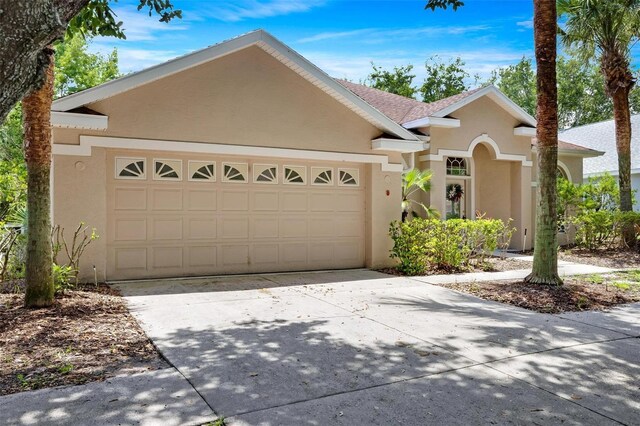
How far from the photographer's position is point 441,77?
3519cm

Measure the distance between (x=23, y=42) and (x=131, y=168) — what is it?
7.89 metres

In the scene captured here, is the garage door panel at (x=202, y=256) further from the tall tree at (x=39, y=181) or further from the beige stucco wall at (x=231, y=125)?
the tall tree at (x=39, y=181)

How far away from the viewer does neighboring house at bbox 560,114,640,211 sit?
2227 cm

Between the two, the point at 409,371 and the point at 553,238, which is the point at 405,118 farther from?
the point at 409,371

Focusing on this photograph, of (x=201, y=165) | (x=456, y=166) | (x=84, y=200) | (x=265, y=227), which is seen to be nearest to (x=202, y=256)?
(x=265, y=227)

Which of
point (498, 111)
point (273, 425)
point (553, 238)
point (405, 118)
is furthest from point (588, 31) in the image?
point (273, 425)

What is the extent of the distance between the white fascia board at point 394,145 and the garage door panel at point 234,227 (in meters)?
3.57

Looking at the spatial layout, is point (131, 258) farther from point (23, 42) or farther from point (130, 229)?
point (23, 42)

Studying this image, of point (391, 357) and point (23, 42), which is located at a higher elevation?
point (23, 42)

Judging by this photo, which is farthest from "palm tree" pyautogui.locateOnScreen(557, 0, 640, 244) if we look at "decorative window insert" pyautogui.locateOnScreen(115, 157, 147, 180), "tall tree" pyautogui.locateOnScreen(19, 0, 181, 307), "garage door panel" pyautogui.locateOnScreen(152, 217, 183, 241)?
"tall tree" pyautogui.locateOnScreen(19, 0, 181, 307)

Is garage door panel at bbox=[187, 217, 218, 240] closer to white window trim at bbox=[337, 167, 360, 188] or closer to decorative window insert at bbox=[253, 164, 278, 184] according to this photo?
decorative window insert at bbox=[253, 164, 278, 184]

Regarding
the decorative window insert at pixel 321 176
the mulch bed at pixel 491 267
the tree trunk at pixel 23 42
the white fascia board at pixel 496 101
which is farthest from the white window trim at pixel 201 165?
the tree trunk at pixel 23 42

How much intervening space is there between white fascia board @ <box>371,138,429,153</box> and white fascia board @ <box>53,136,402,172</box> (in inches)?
11.2

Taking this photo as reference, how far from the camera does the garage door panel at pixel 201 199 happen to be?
1036 centimetres
